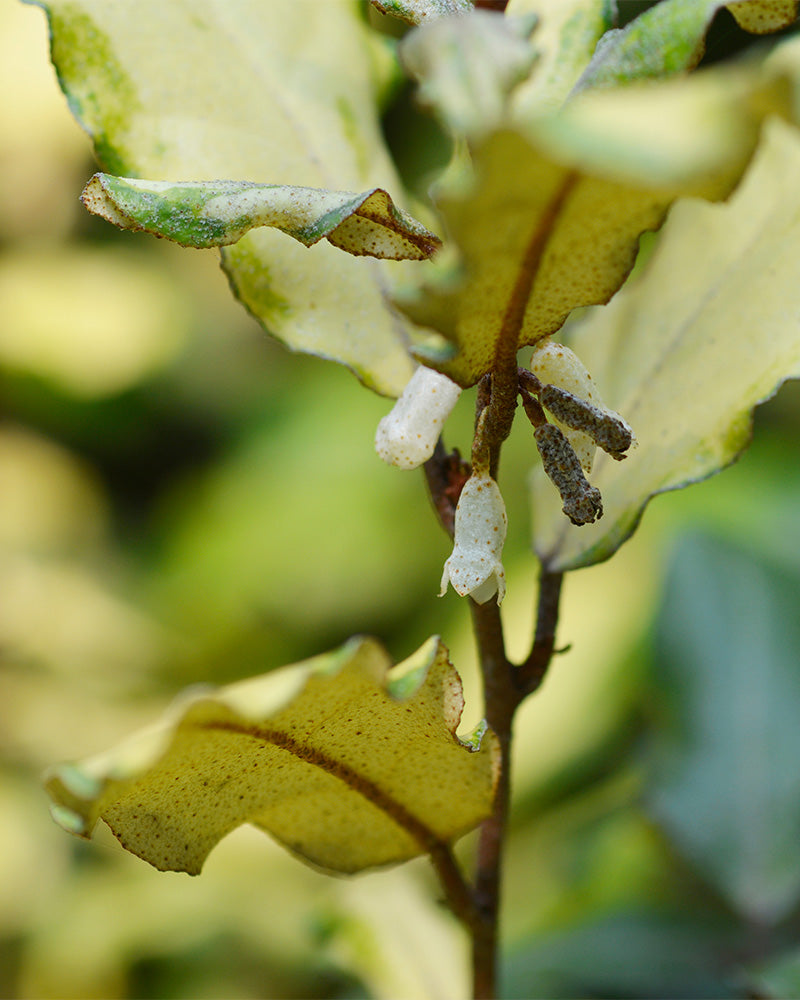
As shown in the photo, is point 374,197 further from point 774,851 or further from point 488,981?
point 774,851

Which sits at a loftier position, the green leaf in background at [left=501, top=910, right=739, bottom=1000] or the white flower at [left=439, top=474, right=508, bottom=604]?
the white flower at [left=439, top=474, right=508, bottom=604]

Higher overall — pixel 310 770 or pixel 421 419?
pixel 421 419

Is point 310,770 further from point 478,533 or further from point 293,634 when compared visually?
point 293,634

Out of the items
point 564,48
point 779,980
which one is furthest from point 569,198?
point 779,980

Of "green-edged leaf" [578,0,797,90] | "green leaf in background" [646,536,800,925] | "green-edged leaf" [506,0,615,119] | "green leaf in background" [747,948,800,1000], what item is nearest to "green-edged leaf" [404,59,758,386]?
"green-edged leaf" [578,0,797,90]

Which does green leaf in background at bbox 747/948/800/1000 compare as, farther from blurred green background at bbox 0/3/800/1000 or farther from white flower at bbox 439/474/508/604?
white flower at bbox 439/474/508/604

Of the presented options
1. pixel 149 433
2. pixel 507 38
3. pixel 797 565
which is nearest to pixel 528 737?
pixel 797 565
